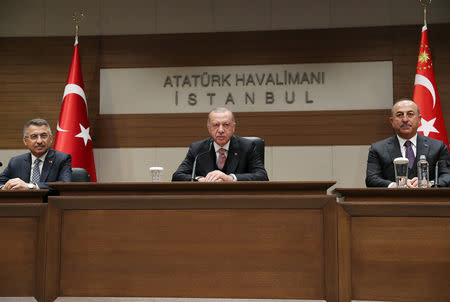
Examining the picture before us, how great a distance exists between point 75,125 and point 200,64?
1498 millimetres

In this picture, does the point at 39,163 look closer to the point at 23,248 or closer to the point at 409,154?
the point at 23,248

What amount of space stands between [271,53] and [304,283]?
10.4 ft

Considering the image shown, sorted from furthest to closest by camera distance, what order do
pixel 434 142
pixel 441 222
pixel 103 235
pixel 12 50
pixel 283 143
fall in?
pixel 12 50
pixel 283 143
pixel 434 142
pixel 103 235
pixel 441 222

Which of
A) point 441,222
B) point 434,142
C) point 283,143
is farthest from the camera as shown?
point 283,143

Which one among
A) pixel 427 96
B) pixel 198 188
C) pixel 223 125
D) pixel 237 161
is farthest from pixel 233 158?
pixel 427 96

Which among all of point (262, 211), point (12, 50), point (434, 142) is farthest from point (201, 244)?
point (12, 50)

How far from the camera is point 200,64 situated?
4.81 metres

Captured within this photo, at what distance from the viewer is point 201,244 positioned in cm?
219

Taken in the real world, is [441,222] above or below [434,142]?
below

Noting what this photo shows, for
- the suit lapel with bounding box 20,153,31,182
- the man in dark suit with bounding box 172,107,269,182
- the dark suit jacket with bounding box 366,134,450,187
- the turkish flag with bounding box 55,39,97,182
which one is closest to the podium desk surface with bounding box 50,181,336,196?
the man in dark suit with bounding box 172,107,269,182

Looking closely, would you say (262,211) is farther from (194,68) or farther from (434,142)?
(194,68)

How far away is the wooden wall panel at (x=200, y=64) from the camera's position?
4.63m

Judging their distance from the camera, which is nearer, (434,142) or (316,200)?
(316,200)

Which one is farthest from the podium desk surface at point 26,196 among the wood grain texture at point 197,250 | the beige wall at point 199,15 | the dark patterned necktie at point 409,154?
the beige wall at point 199,15
